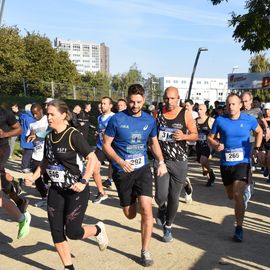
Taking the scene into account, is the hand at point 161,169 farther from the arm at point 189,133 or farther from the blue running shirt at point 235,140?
the blue running shirt at point 235,140

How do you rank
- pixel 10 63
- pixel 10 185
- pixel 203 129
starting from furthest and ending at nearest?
pixel 10 63, pixel 203 129, pixel 10 185

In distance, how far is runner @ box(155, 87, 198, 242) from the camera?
226 inches

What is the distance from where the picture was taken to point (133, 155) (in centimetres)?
499

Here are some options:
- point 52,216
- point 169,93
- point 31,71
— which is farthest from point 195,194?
point 31,71

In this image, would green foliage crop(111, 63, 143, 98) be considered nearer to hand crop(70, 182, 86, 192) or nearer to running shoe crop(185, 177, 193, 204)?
running shoe crop(185, 177, 193, 204)

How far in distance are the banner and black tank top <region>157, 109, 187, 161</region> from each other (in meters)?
21.7

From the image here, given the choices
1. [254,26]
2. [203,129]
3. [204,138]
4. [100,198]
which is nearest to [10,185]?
[100,198]

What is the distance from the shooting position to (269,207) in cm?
768

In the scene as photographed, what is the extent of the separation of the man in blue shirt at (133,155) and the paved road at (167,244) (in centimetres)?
48

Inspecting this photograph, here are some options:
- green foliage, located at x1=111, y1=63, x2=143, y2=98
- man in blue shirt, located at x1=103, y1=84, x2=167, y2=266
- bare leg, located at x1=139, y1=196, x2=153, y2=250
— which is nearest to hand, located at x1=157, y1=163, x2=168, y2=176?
man in blue shirt, located at x1=103, y1=84, x2=167, y2=266

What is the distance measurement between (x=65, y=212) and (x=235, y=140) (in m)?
2.48

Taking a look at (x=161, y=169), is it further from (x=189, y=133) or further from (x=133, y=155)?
(x=189, y=133)

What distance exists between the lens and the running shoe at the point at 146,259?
4.80m

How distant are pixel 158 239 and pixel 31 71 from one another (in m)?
37.0
